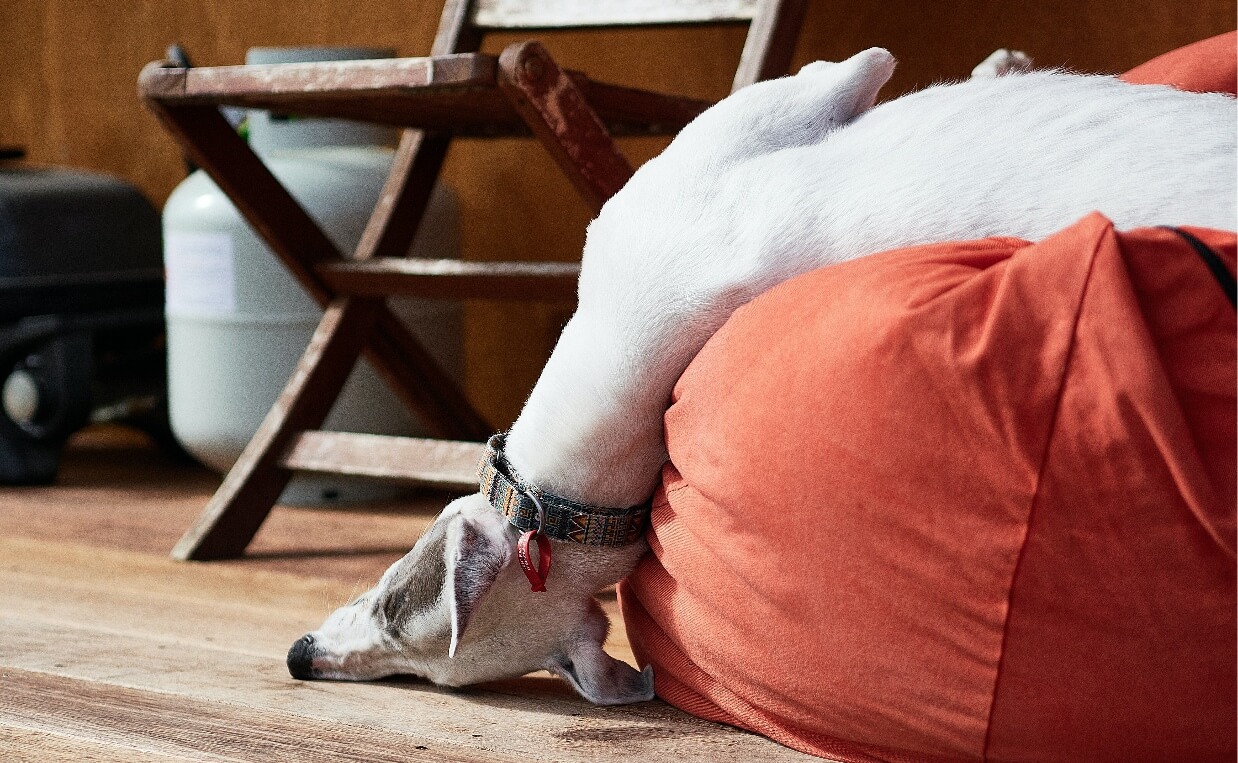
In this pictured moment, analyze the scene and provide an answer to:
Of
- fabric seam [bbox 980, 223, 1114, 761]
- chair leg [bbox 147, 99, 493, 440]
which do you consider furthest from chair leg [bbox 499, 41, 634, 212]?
fabric seam [bbox 980, 223, 1114, 761]

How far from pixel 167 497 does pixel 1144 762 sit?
192 centimetres

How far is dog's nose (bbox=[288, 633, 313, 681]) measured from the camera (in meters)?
1.20

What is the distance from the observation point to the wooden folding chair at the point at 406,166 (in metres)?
1.46

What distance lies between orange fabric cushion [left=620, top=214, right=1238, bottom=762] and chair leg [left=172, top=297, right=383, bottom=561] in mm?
1059

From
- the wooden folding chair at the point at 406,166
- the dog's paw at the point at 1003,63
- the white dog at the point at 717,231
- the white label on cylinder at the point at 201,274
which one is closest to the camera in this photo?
the white dog at the point at 717,231

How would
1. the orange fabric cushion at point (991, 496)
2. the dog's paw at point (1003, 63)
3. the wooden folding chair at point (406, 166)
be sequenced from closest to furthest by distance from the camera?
1. the orange fabric cushion at point (991, 496)
2. the dog's paw at point (1003, 63)
3. the wooden folding chair at point (406, 166)

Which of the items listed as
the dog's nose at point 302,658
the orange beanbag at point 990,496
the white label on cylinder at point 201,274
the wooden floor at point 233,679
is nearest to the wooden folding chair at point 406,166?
the wooden floor at point 233,679

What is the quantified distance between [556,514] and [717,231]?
0.26 metres

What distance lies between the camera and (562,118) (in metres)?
1.42

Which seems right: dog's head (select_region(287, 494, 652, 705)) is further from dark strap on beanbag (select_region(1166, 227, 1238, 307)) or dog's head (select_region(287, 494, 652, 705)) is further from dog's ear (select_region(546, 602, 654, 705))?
dark strap on beanbag (select_region(1166, 227, 1238, 307))

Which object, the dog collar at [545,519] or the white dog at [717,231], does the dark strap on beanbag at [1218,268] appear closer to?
the white dog at [717,231]

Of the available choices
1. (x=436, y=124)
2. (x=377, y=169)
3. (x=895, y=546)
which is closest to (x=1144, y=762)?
(x=895, y=546)

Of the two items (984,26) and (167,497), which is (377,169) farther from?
(984,26)

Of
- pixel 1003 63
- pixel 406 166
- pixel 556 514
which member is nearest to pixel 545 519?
pixel 556 514
